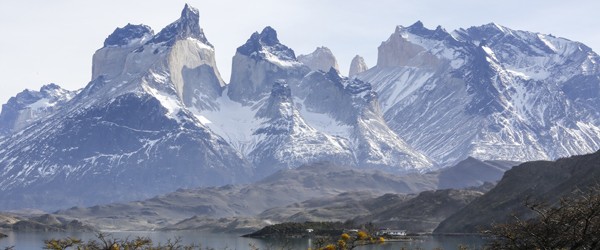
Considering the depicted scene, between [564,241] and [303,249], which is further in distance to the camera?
[303,249]

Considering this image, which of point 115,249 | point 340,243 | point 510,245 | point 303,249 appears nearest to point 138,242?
point 115,249

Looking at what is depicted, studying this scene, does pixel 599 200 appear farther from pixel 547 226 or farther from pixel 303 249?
pixel 303 249

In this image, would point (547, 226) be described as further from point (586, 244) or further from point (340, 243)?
point (340, 243)

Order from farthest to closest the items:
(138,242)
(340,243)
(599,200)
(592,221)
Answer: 1. (138,242)
2. (340,243)
3. (592,221)
4. (599,200)

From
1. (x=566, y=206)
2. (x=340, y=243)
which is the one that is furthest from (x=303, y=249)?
(x=566, y=206)

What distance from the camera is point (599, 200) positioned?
4653 centimetres

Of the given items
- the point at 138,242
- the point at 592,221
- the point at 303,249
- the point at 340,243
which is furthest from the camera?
the point at 303,249

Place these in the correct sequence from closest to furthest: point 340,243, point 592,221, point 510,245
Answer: point 592,221, point 510,245, point 340,243

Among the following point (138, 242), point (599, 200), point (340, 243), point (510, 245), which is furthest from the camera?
point (138, 242)

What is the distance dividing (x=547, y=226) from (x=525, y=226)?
2447 millimetres

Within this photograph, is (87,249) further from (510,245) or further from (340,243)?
(510,245)

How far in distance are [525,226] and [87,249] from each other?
35323 mm

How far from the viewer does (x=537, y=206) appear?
49.0 meters

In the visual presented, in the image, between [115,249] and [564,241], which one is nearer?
[564,241]
